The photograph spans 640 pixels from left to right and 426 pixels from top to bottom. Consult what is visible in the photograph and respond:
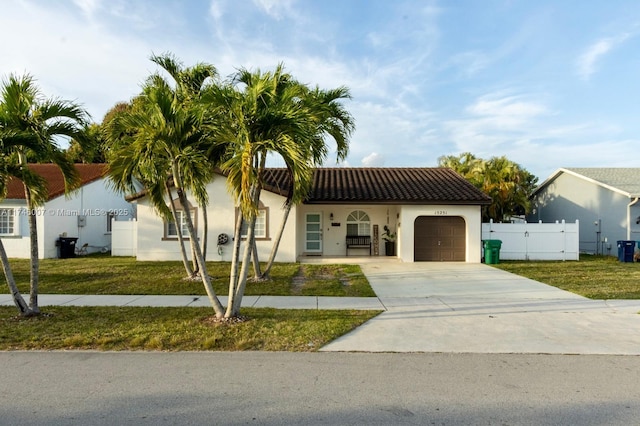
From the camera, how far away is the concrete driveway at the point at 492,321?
6082 millimetres

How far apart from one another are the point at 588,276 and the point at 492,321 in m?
7.66

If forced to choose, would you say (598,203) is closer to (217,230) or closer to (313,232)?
(313,232)

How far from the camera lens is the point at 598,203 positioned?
2189 cm

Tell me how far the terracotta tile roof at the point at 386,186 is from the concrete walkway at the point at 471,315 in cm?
504

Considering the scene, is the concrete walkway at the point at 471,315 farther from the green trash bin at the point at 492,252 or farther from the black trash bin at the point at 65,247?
the black trash bin at the point at 65,247

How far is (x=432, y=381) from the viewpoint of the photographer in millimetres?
4727

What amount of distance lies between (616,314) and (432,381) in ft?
18.5

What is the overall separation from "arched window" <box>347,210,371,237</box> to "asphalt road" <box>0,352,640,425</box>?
13.7 m

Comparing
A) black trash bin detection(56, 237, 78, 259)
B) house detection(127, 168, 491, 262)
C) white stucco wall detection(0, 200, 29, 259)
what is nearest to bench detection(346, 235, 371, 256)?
house detection(127, 168, 491, 262)

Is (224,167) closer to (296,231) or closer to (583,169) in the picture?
(296,231)

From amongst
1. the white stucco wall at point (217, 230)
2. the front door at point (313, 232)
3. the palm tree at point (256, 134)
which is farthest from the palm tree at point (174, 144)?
the front door at point (313, 232)

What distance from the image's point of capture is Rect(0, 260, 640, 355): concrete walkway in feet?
20.1

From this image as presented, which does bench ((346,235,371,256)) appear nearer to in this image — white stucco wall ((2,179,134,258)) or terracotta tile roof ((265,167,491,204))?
terracotta tile roof ((265,167,491,204))

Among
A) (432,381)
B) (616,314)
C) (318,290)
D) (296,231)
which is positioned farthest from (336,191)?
(432,381)
